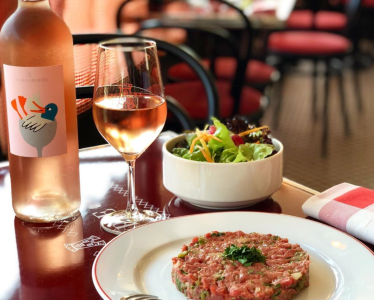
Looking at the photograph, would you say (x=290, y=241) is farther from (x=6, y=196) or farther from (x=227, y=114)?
(x=227, y=114)

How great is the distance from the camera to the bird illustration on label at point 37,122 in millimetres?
742

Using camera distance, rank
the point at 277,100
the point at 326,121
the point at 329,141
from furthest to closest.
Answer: the point at 277,100 < the point at 326,121 < the point at 329,141

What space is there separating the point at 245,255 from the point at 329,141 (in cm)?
310

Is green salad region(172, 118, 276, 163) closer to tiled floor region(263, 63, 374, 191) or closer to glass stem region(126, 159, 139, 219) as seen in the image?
glass stem region(126, 159, 139, 219)

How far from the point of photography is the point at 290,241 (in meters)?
0.73

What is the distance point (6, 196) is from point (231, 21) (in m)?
2.71

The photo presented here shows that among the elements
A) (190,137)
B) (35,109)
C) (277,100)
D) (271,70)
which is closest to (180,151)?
(190,137)

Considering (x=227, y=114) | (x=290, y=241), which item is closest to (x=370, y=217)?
(x=290, y=241)

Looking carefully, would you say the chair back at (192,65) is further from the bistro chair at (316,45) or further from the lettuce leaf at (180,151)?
the bistro chair at (316,45)

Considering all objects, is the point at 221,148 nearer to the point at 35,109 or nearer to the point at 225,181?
Answer: the point at 225,181

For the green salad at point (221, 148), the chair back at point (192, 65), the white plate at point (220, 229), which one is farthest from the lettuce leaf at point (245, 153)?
the chair back at point (192, 65)

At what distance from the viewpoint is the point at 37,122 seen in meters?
0.75

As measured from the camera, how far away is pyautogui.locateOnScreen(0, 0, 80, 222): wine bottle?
74 centimetres

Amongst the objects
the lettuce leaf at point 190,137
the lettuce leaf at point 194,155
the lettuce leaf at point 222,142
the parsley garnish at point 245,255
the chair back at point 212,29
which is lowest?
the chair back at point 212,29
